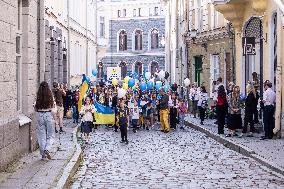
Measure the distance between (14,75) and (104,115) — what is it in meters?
13.5

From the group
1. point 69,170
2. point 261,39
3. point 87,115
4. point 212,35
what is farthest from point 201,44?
point 69,170

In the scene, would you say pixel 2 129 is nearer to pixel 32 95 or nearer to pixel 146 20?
pixel 32 95

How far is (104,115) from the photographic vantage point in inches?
1074

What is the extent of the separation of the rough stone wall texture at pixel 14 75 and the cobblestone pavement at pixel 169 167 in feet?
4.74

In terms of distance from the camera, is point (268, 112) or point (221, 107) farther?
point (221, 107)

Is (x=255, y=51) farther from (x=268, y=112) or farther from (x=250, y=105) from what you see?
(x=268, y=112)

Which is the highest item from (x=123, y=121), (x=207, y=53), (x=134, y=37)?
(x=134, y=37)

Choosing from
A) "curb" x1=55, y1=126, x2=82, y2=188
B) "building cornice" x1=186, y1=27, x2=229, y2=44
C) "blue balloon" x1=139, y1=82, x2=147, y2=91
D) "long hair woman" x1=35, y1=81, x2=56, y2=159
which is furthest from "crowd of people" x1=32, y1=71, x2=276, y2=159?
"building cornice" x1=186, y1=27, x2=229, y2=44

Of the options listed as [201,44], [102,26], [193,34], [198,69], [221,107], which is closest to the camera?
[221,107]

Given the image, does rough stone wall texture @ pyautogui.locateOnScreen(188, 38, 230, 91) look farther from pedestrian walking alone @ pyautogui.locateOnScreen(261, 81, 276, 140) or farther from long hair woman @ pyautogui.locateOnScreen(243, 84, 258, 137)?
pedestrian walking alone @ pyautogui.locateOnScreen(261, 81, 276, 140)

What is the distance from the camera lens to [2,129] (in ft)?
40.7

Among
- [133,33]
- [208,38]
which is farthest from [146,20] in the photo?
[208,38]

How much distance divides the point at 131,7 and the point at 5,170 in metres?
60.6

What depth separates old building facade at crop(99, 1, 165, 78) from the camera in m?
72.4
